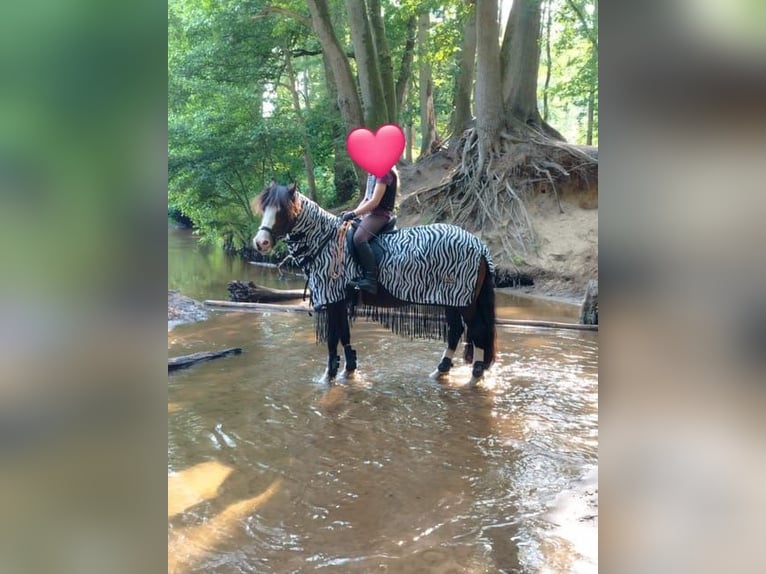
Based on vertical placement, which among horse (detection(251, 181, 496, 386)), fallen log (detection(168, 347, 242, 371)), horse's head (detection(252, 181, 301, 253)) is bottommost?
fallen log (detection(168, 347, 242, 371))

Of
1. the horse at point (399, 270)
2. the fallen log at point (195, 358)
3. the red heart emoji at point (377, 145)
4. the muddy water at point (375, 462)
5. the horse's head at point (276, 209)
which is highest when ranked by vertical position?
the red heart emoji at point (377, 145)

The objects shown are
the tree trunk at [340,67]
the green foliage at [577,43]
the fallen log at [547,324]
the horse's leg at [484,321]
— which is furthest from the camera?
the green foliage at [577,43]

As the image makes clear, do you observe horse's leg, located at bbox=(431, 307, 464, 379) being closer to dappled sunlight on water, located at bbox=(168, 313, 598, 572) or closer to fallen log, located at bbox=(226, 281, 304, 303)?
dappled sunlight on water, located at bbox=(168, 313, 598, 572)

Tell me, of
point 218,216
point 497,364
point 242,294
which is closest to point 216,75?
point 218,216

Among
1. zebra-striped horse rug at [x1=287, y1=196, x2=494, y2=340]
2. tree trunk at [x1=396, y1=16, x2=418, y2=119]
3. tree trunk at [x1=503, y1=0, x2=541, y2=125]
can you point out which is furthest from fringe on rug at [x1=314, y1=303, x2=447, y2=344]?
tree trunk at [x1=396, y1=16, x2=418, y2=119]

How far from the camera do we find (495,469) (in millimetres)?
2879

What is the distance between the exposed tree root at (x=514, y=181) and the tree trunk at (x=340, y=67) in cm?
228

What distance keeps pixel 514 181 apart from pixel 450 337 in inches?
232

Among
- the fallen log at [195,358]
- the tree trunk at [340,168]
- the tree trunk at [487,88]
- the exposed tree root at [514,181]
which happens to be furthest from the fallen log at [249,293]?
the tree trunk at [340,168]

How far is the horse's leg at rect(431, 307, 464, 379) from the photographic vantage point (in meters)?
4.55

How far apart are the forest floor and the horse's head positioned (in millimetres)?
5309

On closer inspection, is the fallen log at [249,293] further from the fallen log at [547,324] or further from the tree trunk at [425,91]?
the tree trunk at [425,91]

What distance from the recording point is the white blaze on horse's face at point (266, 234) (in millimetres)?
4047

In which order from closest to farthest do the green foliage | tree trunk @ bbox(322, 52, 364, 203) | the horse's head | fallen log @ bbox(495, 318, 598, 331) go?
1. the horse's head
2. fallen log @ bbox(495, 318, 598, 331)
3. tree trunk @ bbox(322, 52, 364, 203)
4. the green foliage
